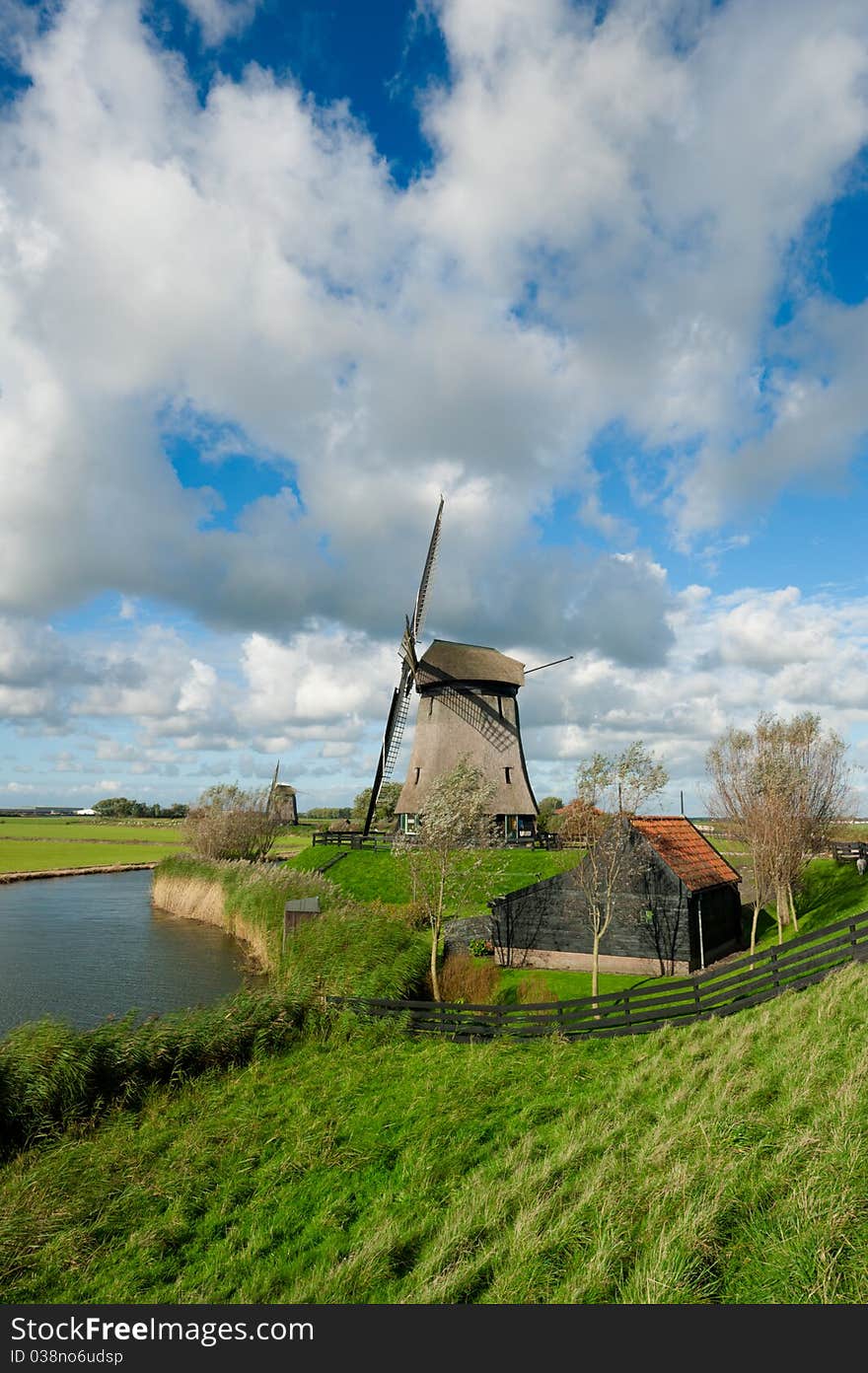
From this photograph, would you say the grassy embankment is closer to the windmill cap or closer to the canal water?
the canal water

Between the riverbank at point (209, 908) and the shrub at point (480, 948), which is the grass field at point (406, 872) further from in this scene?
the riverbank at point (209, 908)

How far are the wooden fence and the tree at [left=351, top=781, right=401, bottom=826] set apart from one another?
30060 millimetres

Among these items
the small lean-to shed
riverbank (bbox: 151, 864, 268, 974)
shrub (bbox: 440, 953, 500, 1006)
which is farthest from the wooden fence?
riverbank (bbox: 151, 864, 268, 974)

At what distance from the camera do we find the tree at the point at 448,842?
2281 centimetres

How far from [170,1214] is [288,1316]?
125 inches

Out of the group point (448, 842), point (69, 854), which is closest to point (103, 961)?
point (448, 842)

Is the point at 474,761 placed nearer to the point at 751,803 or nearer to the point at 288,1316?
Answer: the point at 751,803

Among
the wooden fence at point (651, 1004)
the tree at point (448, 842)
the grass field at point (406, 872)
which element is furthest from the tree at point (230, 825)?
the wooden fence at point (651, 1004)

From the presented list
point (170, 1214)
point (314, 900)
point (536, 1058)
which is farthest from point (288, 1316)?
point (314, 900)

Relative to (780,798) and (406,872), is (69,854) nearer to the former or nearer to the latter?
(406,872)

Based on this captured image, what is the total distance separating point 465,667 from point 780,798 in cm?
2060

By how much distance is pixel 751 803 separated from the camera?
88.2 ft

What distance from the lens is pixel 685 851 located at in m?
25.2

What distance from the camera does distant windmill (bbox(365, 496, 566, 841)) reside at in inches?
1598
